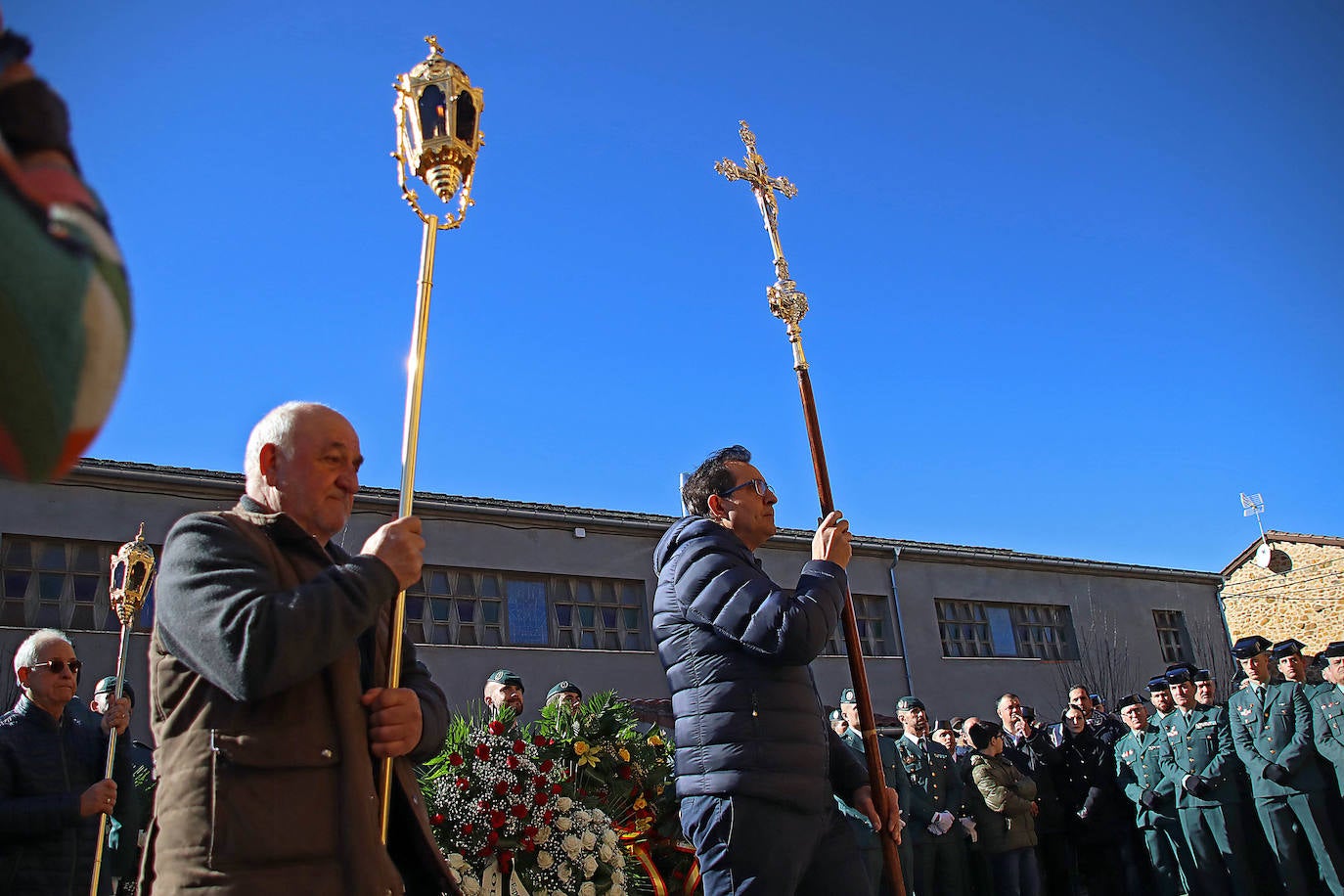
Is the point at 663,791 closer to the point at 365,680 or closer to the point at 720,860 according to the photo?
the point at 720,860

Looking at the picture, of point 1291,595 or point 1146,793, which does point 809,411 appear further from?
point 1291,595

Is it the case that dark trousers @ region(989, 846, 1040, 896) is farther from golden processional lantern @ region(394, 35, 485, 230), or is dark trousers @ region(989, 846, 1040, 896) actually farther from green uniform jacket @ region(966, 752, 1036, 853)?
golden processional lantern @ region(394, 35, 485, 230)

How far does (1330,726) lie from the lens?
885 cm

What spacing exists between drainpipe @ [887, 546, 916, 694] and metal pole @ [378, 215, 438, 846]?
24218 millimetres

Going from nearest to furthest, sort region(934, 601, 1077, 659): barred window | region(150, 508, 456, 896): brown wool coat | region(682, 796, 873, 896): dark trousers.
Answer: region(150, 508, 456, 896): brown wool coat < region(682, 796, 873, 896): dark trousers < region(934, 601, 1077, 659): barred window

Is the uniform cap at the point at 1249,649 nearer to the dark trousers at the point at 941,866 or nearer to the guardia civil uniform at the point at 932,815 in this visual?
the guardia civil uniform at the point at 932,815

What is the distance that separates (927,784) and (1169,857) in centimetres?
256

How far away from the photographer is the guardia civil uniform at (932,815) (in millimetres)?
10000

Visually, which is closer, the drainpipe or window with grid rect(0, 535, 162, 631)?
window with grid rect(0, 535, 162, 631)

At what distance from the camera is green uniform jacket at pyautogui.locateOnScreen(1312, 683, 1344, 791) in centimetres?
879

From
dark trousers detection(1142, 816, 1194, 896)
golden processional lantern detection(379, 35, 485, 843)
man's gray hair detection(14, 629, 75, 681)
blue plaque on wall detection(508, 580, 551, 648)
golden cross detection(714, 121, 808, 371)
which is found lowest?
dark trousers detection(1142, 816, 1194, 896)

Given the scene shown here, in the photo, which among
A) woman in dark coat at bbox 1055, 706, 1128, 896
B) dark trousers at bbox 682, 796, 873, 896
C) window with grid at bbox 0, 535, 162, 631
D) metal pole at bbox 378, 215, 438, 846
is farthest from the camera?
window with grid at bbox 0, 535, 162, 631

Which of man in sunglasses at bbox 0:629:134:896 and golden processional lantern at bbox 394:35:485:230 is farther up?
golden processional lantern at bbox 394:35:485:230

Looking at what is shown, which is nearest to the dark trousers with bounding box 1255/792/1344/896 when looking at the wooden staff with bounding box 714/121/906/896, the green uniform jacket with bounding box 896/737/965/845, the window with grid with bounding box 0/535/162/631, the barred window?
the green uniform jacket with bounding box 896/737/965/845
